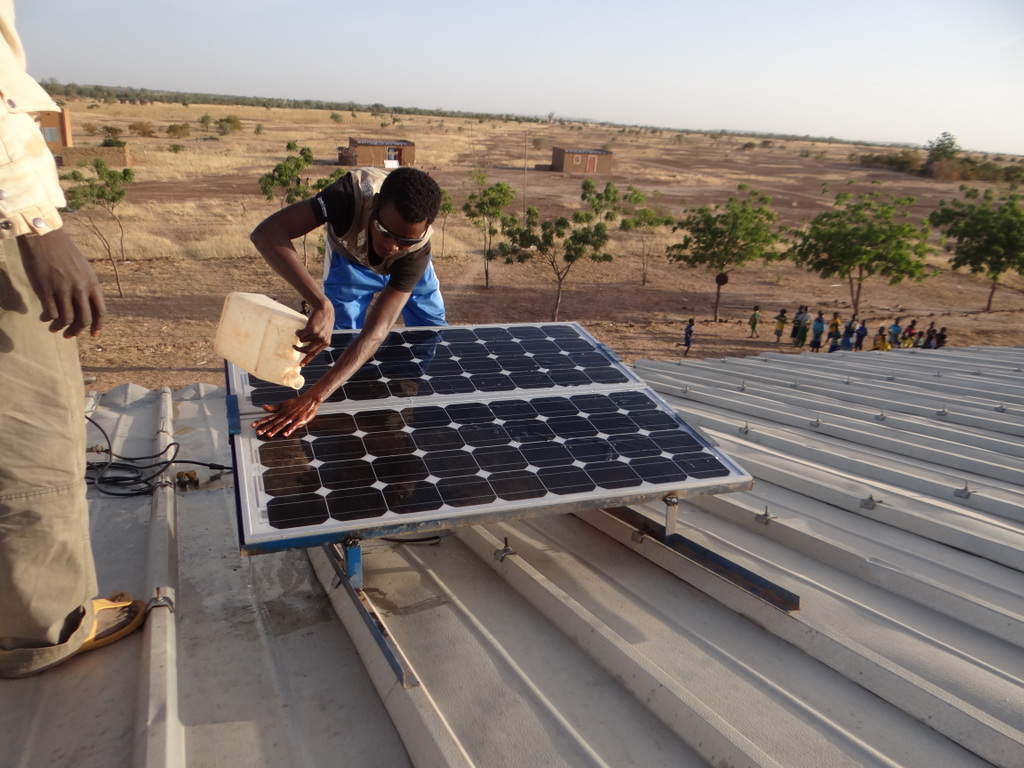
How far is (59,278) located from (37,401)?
0.58 meters

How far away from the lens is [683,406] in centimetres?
761

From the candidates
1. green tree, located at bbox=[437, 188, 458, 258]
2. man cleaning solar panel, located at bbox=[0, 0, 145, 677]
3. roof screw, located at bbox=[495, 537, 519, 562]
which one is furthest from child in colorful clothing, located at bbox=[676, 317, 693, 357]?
man cleaning solar panel, located at bbox=[0, 0, 145, 677]

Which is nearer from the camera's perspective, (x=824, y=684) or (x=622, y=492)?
(x=824, y=684)

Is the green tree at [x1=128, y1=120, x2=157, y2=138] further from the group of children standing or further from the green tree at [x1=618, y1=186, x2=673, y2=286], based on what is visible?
the group of children standing

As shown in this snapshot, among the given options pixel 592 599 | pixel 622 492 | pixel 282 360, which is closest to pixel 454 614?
pixel 592 599

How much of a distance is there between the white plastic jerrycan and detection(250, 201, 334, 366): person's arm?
0.28 feet

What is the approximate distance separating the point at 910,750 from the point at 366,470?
8.89 ft

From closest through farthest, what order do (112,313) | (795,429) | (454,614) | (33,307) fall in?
(33,307)
(454,614)
(795,429)
(112,313)

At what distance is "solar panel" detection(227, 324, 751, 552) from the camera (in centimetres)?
346

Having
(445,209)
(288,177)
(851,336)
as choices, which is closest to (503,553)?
(851,336)

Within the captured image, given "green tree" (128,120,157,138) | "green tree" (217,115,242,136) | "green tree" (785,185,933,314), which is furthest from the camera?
"green tree" (217,115,242,136)

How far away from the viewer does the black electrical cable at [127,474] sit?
511 centimetres

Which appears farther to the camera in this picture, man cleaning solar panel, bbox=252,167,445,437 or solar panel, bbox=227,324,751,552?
man cleaning solar panel, bbox=252,167,445,437

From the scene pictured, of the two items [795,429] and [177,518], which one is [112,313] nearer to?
[177,518]
